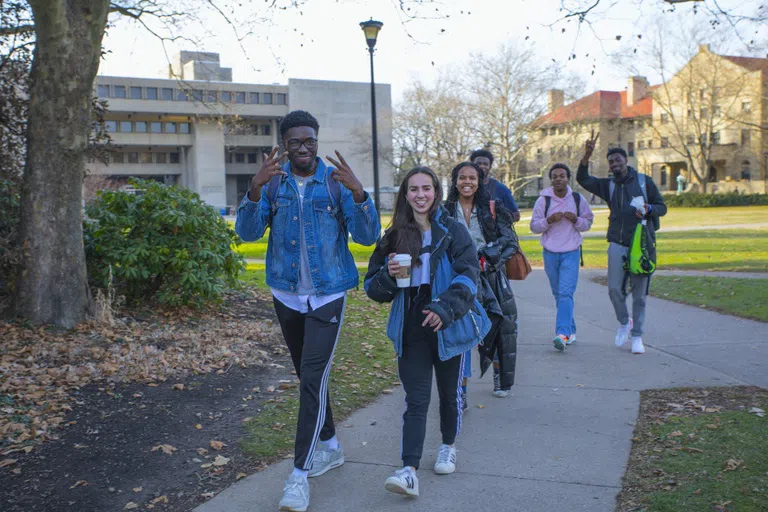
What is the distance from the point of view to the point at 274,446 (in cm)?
473

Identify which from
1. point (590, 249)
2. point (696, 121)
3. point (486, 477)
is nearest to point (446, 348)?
point (486, 477)

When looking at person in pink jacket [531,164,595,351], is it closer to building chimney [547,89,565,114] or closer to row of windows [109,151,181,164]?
building chimney [547,89,565,114]

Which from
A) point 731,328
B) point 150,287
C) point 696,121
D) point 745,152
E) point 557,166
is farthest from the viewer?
point 745,152

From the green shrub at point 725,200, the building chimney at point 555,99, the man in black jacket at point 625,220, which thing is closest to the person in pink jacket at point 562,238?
the man in black jacket at point 625,220

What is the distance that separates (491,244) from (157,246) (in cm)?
471

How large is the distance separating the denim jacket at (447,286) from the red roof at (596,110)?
40.0 meters

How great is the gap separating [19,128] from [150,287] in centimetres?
248

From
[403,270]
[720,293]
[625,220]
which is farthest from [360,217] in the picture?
[720,293]

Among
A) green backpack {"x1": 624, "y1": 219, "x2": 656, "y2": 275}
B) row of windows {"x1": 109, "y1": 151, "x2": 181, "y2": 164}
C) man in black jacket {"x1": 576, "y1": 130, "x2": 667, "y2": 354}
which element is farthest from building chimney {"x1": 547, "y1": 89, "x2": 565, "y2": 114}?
row of windows {"x1": 109, "y1": 151, "x2": 181, "y2": 164}

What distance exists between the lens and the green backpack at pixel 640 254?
7.23 metres

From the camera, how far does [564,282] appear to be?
24.6 feet

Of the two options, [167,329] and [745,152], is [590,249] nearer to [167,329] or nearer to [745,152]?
[167,329]

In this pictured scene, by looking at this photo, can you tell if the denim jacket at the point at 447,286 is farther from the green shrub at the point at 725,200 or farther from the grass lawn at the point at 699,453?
the green shrub at the point at 725,200

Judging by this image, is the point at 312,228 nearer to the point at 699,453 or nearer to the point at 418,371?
the point at 418,371
